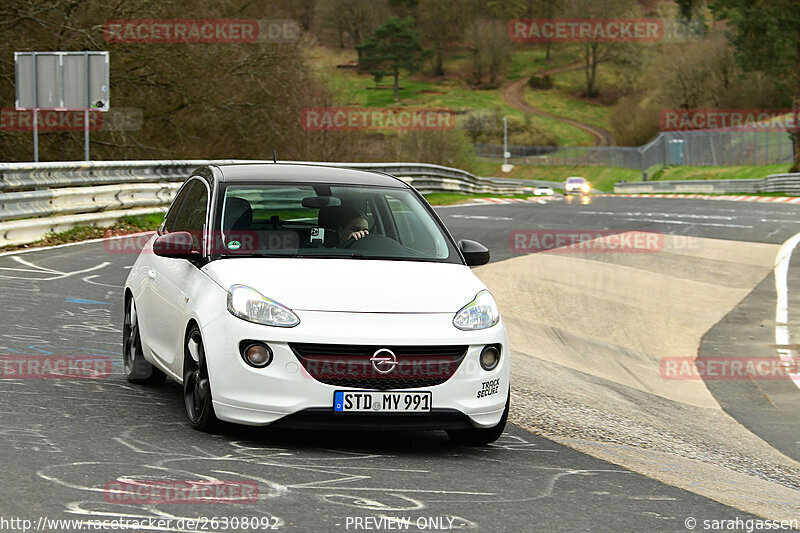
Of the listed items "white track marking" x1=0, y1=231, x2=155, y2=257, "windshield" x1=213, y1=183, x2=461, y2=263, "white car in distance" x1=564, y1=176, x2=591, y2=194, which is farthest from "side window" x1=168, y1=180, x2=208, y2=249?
"white car in distance" x1=564, y1=176, x2=591, y2=194

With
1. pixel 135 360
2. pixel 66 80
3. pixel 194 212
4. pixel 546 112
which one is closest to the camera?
pixel 194 212

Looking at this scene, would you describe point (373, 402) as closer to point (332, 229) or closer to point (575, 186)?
point (332, 229)

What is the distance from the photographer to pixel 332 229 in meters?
7.48

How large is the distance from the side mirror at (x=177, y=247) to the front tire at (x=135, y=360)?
117 cm

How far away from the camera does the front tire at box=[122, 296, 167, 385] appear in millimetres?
8180

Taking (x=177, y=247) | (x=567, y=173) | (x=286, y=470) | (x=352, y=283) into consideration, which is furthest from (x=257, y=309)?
(x=567, y=173)

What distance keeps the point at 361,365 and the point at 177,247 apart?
1646 millimetres

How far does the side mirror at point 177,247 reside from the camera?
7137 millimetres

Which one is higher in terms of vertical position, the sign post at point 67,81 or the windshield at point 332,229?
the sign post at point 67,81

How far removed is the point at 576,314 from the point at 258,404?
10.4 metres

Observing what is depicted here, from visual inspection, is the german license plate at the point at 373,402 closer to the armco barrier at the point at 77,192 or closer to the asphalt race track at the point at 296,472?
the asphalt race track at the point at 296,472

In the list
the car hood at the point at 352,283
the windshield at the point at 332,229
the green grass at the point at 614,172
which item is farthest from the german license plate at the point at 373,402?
the green grass at the point at 614,172

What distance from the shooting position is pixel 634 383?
12.7m

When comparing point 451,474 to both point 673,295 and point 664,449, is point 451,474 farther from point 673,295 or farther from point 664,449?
point 673,295
